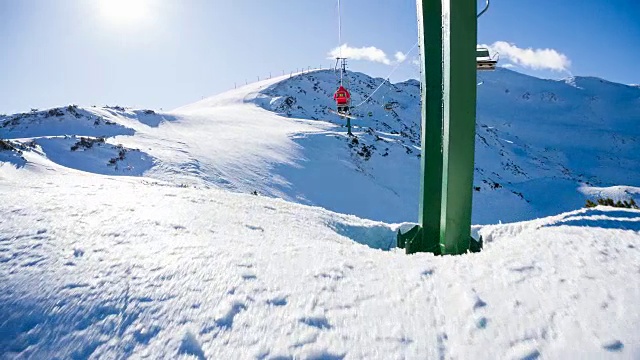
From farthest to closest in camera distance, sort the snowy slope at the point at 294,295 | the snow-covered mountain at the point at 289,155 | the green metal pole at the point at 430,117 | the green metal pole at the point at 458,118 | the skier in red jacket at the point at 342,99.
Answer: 1. the skier in red jacket at the point at 342,99
2. the snow-covered mountain at the point at 289,155
3. the green metal pole at the point at 430,117
4. the green metal pole at the point at 458,118
5. the snowy slope at the point at 294,295

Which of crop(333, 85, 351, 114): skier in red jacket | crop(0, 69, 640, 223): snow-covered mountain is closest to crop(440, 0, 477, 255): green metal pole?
crop(0, 69, 640, 223): snow-covered mountain

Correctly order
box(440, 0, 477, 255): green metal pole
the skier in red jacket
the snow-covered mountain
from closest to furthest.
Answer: box(440, 0, 477, 255): green metal pole → the snow-covered mountain → the skier in red jacket

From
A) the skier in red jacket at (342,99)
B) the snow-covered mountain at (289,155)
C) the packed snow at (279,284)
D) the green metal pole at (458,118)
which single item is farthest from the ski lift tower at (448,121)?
the skier in red jacket at (342,99)

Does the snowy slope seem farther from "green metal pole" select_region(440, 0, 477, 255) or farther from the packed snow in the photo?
"green metal pole" select_region(440, 0, 477, 255)

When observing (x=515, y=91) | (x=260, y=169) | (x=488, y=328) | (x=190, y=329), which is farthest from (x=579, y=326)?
(x=515, y=91)

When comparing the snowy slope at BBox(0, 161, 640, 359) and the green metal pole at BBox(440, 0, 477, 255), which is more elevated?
the green metal pole at BBox(440, 0, 477, 255)

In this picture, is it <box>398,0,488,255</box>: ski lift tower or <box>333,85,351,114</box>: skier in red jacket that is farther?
<box>333,85,351,114</box>: skier in red jacket

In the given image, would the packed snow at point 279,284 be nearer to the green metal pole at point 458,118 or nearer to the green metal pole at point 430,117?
the green metal pole at point 430,117

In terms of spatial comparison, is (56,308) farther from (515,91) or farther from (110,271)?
(515,91)
